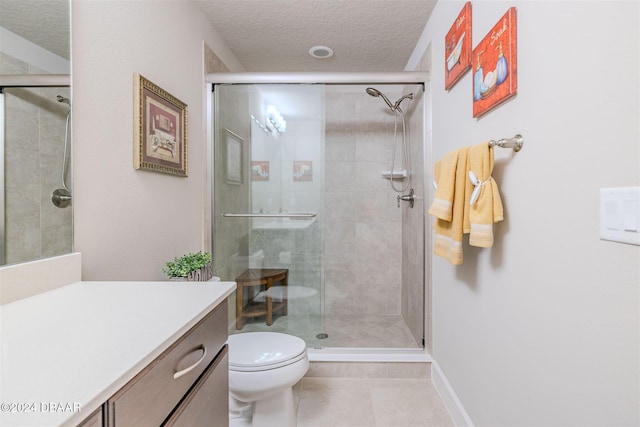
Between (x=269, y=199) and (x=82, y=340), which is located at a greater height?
(x=269, y=199)

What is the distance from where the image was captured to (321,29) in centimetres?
214

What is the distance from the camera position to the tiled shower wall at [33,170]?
82 cm

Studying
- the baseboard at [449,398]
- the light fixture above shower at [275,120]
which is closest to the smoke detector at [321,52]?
the light fixture above shower at [275,120]

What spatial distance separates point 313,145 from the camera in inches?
87.2

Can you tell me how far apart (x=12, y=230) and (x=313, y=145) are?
66.3 inches

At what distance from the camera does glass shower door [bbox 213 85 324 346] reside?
7.13 feet

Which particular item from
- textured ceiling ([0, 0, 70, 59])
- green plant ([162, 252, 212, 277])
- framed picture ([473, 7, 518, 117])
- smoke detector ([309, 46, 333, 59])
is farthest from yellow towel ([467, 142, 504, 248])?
smoke detector ([309, 46, 333, 59])

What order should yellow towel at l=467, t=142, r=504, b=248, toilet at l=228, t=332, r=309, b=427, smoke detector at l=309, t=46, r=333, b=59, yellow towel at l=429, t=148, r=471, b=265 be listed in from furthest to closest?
smoke detector at l=309, t=46, r=333, b=59
toilet at l=228, t=332, r=309, b=427
yellow towel at l=429, t=148, r=471, b=265
yellow towel at l=467, t=142, r=504, b=248

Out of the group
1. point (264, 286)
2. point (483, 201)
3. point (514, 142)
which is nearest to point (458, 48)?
point (514, 142)

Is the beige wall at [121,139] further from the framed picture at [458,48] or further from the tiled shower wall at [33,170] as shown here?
the framed picture at [458,48]

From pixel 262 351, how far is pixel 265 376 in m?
0.13

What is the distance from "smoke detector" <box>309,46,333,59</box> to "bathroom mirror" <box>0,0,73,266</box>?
1.74 meters

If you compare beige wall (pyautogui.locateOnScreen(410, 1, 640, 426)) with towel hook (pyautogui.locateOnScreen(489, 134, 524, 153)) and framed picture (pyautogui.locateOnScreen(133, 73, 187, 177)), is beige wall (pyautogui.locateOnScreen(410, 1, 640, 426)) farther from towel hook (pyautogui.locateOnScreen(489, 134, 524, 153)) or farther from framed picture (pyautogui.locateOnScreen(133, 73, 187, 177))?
framed picture (pyautogui.locateOnScreen(133, 73, 187, 177))

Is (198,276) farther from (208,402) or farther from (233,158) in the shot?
(233,158)
